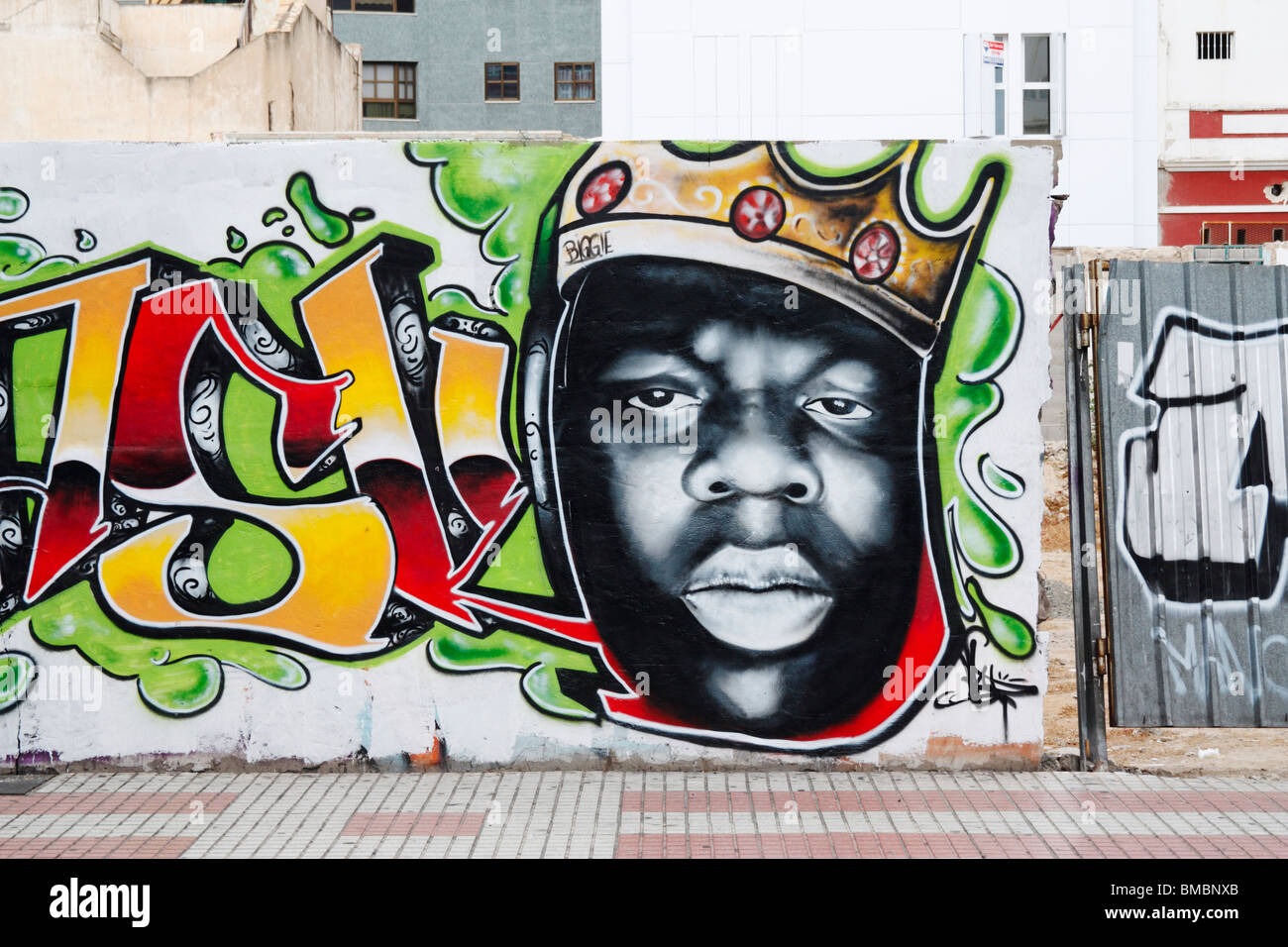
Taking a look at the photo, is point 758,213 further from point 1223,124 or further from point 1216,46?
point 1216,46

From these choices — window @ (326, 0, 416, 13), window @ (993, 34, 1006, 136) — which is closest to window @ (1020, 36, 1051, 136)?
window @ (993, 34, 1006, 136)

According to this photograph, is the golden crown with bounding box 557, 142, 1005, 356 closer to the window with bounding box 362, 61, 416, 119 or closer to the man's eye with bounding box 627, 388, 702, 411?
the man's eye with bounding box 627, 388, 702, 411

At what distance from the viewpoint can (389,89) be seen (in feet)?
137

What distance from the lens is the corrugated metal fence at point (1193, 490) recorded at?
705cm

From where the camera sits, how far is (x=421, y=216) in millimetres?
7051

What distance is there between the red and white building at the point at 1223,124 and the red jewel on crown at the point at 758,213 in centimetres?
2629

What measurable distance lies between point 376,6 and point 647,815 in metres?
39.6

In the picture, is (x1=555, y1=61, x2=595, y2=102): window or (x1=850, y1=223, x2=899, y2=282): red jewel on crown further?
(x1=555, y1=61, x2=595, y2=102): window

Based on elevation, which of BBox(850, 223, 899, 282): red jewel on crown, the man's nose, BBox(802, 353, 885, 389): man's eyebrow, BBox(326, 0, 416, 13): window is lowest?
the man's nose

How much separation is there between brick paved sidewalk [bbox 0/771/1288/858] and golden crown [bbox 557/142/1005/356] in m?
2.37

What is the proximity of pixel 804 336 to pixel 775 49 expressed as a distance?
2085 cm

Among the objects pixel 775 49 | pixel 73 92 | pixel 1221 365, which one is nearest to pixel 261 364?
pixel 1221 365

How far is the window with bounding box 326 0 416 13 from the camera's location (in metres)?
41.5
